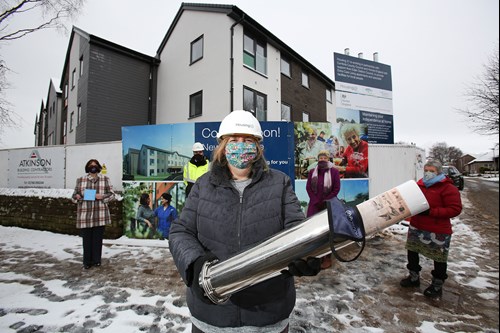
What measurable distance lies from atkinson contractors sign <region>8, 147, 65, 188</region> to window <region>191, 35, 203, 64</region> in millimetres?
7779

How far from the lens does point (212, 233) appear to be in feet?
5.54

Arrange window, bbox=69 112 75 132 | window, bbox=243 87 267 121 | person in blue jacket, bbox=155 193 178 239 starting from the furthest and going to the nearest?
1. window, bbox=69 112 75 132
2. window, bbox=243 87 267 121
3. person in blue jacket, bbox=155 193 178 239

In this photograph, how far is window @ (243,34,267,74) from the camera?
1219cm

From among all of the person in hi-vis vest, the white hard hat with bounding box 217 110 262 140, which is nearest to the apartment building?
the person in hi-vis vest

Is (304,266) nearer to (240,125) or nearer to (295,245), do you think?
(295,245)

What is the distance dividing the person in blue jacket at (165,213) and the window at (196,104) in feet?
22.4

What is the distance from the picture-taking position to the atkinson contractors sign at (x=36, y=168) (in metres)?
7.98

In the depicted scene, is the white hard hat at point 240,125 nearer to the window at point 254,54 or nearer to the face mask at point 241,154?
the face mask at point 241,154

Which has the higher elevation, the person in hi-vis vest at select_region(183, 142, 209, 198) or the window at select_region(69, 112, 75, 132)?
the window at select_region(69, 112, 75, 132)

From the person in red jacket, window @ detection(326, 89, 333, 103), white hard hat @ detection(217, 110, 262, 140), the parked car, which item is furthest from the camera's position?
window @ detection(326, 89, 333, 103)

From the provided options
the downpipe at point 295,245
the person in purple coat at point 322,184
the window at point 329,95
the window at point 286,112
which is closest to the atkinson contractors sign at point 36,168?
the person in purple coat at point 322,184

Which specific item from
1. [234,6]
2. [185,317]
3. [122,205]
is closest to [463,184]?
[185,317]

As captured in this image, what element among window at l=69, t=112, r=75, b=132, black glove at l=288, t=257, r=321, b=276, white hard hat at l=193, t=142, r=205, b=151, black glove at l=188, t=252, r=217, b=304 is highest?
window at l=69, t=112, r=75, b=132

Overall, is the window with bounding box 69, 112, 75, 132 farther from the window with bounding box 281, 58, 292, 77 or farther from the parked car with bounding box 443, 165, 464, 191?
the parked car with bounding box 443, 165, 464, 191
